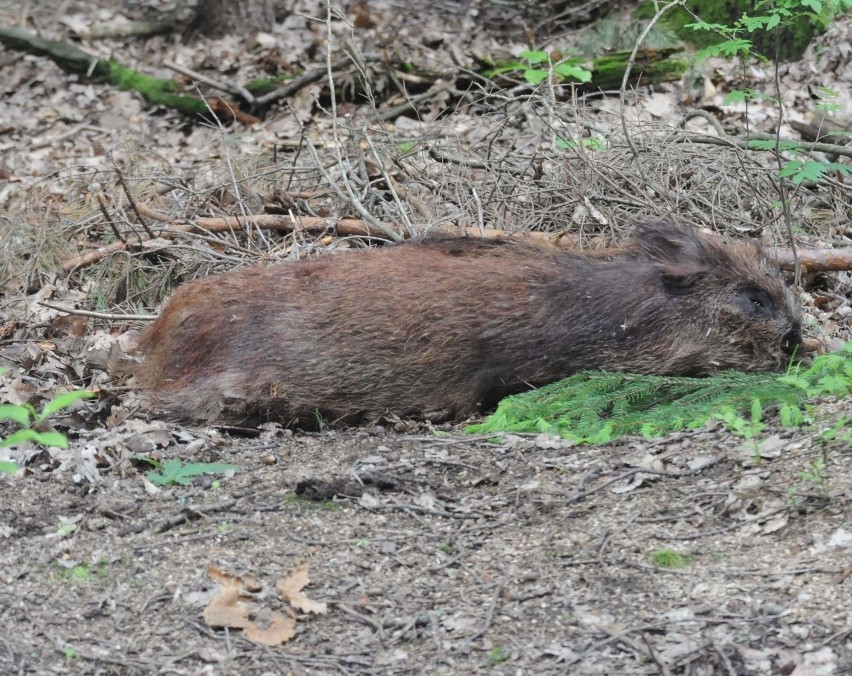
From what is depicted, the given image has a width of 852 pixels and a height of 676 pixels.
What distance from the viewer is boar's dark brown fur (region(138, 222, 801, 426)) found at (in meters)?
5.69

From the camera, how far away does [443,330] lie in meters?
5.70

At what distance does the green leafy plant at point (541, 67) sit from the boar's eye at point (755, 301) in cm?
247

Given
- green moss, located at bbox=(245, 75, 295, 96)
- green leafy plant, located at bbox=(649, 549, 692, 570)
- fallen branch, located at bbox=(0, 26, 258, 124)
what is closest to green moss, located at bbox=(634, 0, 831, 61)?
green moss, located at bbox=(245, 75, 295, 96)

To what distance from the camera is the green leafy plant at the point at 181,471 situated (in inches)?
A: 179

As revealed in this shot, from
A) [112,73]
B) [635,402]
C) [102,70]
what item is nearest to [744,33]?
[635,402]

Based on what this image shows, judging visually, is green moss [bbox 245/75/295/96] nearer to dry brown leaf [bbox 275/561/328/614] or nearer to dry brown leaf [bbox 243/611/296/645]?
dry brown leaf [bbox 275/561/328/614]

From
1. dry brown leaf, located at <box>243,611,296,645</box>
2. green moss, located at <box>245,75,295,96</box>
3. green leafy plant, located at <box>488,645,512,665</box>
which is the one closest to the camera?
green leafy plant, located at <box>488,645,512,665</box>

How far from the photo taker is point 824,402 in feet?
14.6

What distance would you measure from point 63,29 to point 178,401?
10.0m

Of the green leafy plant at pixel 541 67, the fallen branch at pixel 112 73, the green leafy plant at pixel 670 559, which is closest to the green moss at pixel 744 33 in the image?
the green leafy plant at pixel 541 67

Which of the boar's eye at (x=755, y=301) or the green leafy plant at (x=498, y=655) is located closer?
the green leafy plant at (x=498, y=655)

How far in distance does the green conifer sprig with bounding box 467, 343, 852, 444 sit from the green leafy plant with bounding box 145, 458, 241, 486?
138cm

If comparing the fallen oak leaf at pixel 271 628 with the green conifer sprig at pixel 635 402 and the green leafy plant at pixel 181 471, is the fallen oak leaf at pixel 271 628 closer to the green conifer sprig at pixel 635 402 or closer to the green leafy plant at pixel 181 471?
the green leafy plant at pixel 181 471

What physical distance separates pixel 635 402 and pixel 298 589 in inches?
93.0
